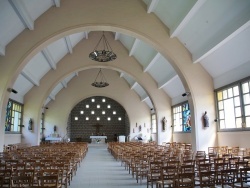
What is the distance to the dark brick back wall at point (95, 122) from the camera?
3378 cm

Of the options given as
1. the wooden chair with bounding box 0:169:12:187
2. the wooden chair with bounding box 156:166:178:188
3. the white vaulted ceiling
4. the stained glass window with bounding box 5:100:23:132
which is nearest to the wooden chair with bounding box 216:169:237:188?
the wooden chair with bounding box 156:166:178:188

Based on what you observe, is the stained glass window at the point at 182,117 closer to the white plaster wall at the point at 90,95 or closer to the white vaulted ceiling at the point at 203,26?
the white vaulted ceiling at the point at 203,26

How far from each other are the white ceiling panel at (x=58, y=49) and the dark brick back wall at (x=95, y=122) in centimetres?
1472

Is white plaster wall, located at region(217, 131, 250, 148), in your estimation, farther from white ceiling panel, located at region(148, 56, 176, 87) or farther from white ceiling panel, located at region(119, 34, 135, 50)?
white ceiling panel, located at region(119, 34, 135, 50)

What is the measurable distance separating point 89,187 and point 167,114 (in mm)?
15137

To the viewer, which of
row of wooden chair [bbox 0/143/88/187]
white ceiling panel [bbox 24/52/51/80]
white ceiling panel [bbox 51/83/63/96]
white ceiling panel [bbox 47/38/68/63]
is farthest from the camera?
white ceiling panel [bbox 51/83/63/96]

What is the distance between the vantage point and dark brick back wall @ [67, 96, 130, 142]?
111 feet

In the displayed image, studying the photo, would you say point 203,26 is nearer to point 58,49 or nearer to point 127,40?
point 127,40

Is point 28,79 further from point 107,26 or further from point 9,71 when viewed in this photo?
point 107,26

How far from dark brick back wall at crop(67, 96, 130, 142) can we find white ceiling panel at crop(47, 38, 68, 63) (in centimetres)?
1472

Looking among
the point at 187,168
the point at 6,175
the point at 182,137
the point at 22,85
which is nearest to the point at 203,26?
the point at 187,168

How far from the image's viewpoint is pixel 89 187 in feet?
25.4

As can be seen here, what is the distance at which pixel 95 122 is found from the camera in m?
34.2

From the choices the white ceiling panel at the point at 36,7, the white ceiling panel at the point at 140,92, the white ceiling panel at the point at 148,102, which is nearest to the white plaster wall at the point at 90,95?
the white ceiling panel at the point at 148,102
